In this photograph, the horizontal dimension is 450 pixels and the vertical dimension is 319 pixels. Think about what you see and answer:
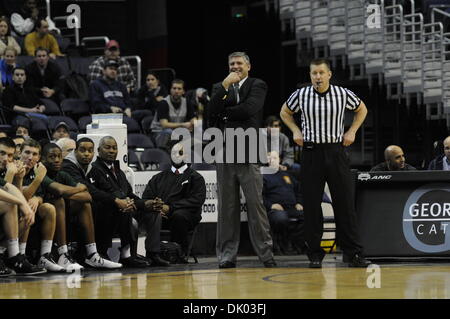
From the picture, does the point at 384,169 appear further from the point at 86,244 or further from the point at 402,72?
the point at 402,72

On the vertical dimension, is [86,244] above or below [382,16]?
below

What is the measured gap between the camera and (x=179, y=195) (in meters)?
12.3

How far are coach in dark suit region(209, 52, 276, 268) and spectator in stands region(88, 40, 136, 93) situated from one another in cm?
647

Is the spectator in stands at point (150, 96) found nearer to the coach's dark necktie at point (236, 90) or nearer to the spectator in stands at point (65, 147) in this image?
the spectator in stands at point (65, 147)

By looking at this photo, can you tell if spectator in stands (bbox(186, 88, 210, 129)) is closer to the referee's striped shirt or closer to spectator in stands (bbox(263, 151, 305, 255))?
spectator in stands (bbox(263, 151, 305, 255))

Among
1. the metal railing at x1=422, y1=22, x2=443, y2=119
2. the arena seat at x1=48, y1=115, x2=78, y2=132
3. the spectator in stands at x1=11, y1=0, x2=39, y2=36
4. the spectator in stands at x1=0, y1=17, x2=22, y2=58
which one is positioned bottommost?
the arena seat at x1=48, y1=115, x2=78, y2=132

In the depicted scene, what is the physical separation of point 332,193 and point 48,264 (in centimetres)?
284

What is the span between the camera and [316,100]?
10.2 metres

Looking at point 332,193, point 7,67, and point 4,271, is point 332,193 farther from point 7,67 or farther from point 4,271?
point 7,67

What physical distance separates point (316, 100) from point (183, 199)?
102 inches

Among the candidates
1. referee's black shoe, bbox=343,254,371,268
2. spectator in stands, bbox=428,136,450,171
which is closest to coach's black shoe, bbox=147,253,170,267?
referee's black shoe, bbox=343,254,371,268

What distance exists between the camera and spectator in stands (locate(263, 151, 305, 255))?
1337cm
